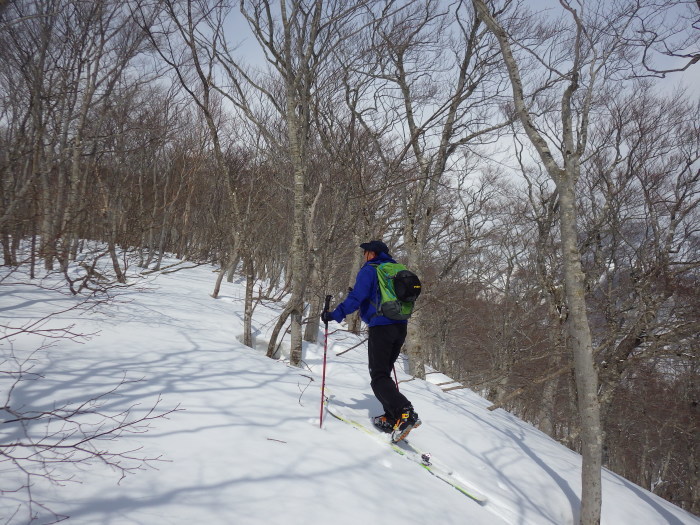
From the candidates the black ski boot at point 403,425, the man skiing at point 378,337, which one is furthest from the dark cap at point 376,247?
the black ski boot at point 403,425

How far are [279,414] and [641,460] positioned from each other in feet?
84.1

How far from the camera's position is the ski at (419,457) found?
10.7 feet

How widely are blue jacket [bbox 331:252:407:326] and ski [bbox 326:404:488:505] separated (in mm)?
975

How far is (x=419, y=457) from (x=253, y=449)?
1585mm

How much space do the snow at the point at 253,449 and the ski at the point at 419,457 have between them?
0.32 ft

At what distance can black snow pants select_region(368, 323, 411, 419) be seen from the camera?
3602 mm

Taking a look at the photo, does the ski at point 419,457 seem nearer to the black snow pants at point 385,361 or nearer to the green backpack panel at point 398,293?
the black snow pants at point 385,361

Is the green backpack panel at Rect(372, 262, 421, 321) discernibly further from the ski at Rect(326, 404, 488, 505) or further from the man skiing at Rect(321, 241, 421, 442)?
the ski at Rect(326, 404, 488, 505)

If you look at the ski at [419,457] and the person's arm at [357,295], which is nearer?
the ski at [419,457]

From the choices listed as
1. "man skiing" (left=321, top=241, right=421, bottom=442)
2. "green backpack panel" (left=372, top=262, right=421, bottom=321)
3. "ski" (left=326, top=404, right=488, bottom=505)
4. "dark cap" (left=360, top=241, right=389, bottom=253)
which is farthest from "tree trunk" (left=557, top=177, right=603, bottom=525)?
"dark cap" (left=360, top=241, right=389, bottom=253)

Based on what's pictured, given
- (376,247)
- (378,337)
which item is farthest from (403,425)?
(376,247)

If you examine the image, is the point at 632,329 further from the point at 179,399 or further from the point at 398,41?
the point at 179,399

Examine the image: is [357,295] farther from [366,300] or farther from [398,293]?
[398,293]

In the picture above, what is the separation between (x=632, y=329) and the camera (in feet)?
28.9
